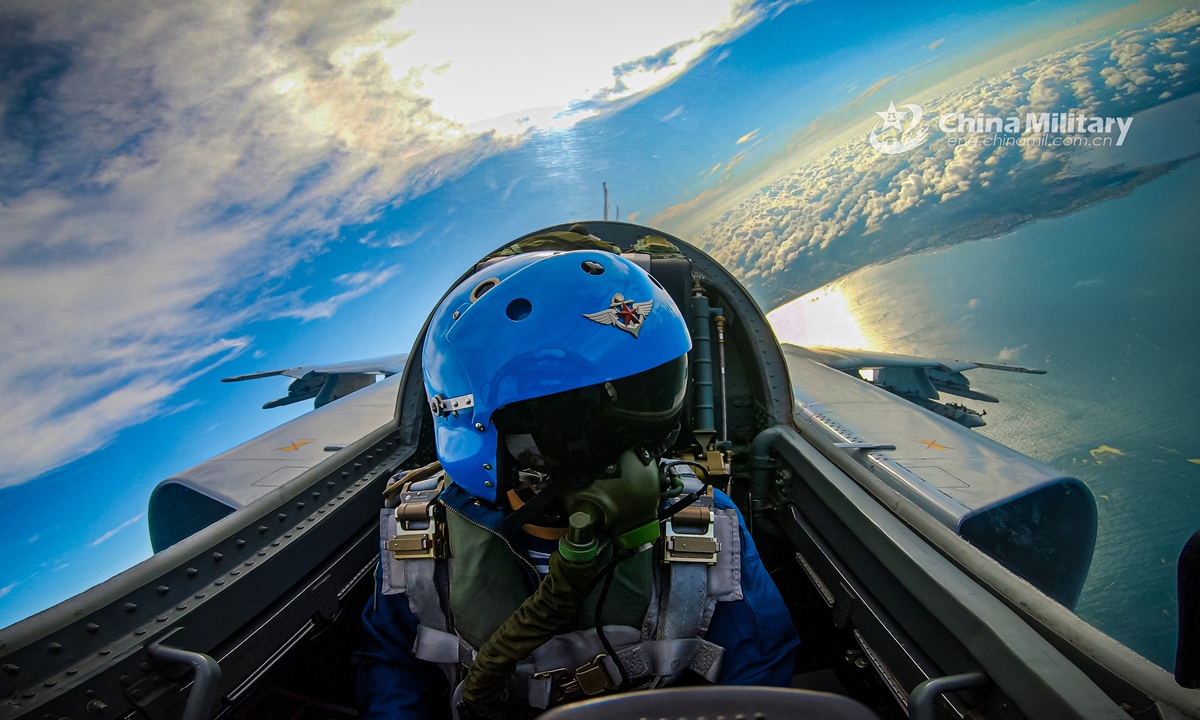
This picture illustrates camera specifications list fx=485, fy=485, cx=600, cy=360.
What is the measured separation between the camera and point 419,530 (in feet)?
3.88

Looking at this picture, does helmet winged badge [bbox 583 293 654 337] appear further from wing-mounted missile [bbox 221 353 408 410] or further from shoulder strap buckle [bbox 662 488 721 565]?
wing-mounted missile [bbox 221 353 408 410]

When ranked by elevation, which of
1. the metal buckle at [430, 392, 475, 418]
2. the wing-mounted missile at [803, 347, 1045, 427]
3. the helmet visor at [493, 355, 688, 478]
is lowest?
the wing-mounted missile at [803, 347, 1045, 427]

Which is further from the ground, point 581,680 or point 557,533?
point 557,533

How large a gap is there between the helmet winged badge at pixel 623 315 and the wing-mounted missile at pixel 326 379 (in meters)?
6.77

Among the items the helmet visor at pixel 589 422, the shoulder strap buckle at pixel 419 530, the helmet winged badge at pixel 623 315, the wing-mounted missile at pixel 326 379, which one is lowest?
the wing-mounted missile at pixel 326 379

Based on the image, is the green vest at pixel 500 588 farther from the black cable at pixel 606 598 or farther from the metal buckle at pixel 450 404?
the metal buckle at pixel 450 404

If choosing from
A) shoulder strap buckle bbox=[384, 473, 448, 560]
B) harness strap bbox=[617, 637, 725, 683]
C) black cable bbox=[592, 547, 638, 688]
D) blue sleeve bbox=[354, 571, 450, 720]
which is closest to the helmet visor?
black cable bbox=[592, 547, 638, 688]

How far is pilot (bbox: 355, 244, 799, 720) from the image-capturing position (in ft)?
3.12

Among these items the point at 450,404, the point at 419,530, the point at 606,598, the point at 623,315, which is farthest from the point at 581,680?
the point at 623,315

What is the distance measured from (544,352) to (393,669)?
0.86m

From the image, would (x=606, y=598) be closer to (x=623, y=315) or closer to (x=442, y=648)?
(x=442, y=648)

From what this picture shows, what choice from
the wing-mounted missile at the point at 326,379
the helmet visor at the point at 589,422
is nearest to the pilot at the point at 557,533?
the helmet visor at the point at 589,422

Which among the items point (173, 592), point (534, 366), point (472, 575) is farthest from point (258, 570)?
point (534, 366)

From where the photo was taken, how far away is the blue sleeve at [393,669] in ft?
3.67
